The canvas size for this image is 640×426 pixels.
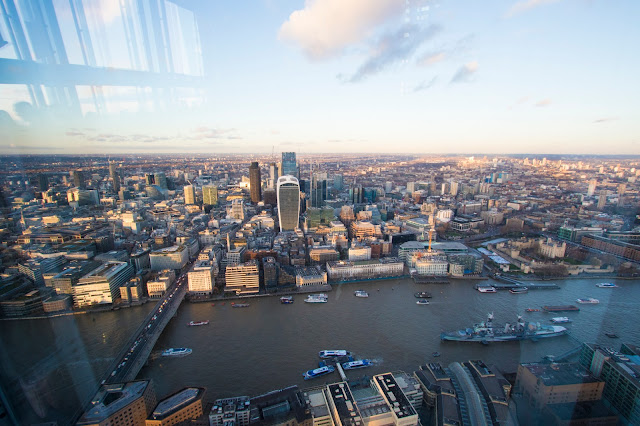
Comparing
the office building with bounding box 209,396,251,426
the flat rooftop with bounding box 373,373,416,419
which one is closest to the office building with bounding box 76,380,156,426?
the office building with bounding box 209,396,251,426

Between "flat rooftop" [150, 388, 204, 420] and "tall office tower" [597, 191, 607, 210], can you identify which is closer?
"flat rooftop" [150, 388, 204, 420]

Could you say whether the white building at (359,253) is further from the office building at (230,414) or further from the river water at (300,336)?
the office building at (230,414)

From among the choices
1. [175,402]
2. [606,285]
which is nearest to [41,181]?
[175,402]

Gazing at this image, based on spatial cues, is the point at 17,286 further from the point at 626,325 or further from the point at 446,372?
the point at 626,325

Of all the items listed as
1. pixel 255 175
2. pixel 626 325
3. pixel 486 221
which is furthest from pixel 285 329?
pixel 255 175

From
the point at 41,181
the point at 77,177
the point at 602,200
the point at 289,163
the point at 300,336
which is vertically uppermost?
the point at 41,181

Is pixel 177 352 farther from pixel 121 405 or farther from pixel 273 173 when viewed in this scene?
pixel 273 173

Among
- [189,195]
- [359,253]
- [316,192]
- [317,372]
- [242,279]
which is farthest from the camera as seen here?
[189,195]

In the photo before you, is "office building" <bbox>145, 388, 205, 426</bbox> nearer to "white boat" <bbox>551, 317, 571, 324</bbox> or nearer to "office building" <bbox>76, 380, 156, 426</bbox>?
"office building" <bbox>76, 380, 156, 426</bbox>
